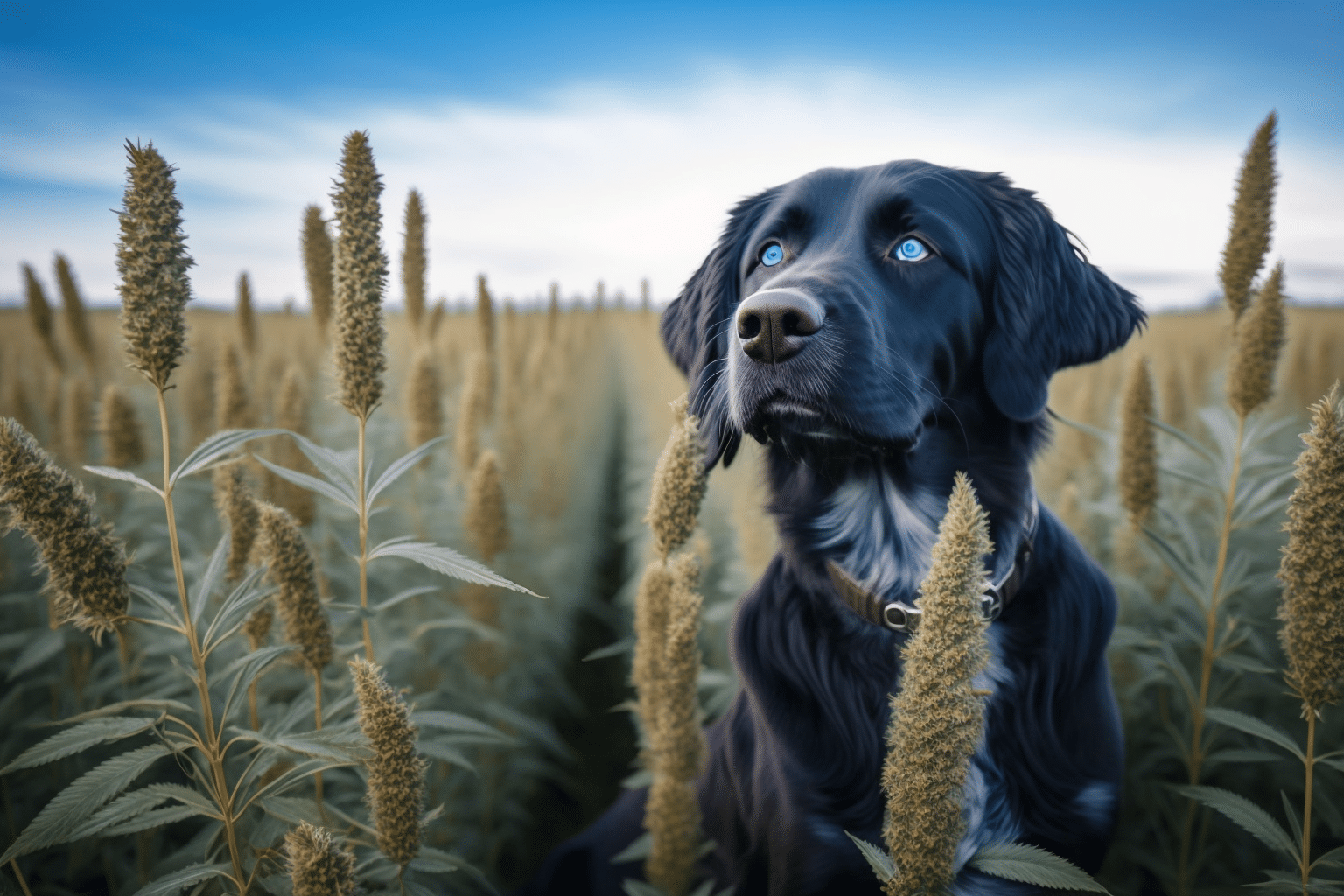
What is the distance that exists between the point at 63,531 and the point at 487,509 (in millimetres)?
1710

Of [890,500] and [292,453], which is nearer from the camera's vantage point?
[890,500]

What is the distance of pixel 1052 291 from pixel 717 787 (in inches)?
71.6

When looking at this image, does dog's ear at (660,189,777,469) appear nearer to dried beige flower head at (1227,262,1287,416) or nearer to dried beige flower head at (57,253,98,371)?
dried beige flower head at (1227,262,1287,416)

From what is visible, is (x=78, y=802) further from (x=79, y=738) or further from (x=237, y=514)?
(x=237, y=514)

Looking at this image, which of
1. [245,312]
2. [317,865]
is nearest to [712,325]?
[317,865]

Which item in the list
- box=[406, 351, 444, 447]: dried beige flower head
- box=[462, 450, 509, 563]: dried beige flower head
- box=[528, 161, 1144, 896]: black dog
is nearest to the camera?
box=[528, 161, 1144, 896]: black dog

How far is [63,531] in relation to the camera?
1.16 meters

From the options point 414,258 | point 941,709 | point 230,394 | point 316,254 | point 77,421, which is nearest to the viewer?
point 941,709

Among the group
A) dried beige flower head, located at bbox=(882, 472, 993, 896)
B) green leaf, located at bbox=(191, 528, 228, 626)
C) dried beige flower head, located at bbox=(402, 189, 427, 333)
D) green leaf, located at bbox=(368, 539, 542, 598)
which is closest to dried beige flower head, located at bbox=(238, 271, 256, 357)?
dried beige flower head, located at bbox=(402, 189, 427, 333)

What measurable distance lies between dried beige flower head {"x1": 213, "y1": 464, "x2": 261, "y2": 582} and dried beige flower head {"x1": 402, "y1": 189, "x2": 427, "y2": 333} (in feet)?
3.90

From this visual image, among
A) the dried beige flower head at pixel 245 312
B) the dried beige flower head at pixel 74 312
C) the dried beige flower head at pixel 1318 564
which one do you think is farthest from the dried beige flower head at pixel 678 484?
the dried beige flower head at pixel 74 312

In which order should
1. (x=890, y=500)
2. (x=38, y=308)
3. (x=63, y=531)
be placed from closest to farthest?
(x=63, y=531)
(x=890, y=500)
(x=38, y=308)

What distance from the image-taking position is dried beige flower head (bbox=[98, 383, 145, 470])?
8.48ft

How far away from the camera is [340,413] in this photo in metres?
4.37
